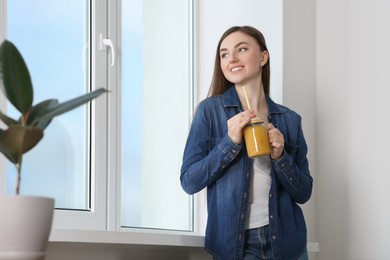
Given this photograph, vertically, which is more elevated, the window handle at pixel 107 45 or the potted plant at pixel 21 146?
the window handle at pixel 107 45

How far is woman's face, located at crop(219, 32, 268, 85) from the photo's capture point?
262 centimetres

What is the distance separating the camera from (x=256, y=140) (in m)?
2.32

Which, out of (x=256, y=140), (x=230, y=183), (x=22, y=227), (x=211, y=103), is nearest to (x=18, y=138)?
(x=22, y=227)

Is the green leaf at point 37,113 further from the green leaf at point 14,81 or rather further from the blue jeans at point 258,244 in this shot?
the blue jeans at point 258,244

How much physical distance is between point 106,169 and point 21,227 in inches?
63.6

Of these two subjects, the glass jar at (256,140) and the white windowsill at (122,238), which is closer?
the white windowsill at (122,238)

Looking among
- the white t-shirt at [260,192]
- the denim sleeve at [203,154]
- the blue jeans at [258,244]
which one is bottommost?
the blue jeans at [258,244]

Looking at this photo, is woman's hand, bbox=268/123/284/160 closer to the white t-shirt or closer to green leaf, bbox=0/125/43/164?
the white t-shirt

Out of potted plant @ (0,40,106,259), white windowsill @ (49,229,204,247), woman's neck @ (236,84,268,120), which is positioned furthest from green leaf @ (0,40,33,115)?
woman's neck @ (236,84,268,120)

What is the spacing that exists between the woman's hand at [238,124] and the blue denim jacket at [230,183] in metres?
0.02

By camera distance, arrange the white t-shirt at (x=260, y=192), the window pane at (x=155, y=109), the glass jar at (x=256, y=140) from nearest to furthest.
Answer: the glass jar at (x=256, y=140), the white t-shirt at (x=260, y=192), the window pane at (x=155, y=109)

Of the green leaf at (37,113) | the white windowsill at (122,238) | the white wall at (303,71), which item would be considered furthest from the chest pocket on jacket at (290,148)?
the green leaf at (37,113)

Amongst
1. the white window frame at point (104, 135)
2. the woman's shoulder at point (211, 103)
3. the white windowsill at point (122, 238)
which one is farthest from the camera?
the white window frame at point (104, 135)

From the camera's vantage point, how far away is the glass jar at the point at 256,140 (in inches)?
91.4
